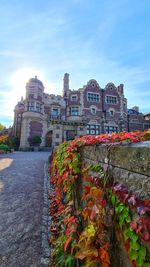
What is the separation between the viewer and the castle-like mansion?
27.9 metres

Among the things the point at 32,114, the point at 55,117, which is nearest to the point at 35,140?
the point at 32,114

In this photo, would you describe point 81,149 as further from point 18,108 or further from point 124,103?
point 124,103

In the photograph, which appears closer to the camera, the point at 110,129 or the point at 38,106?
the point at 38,106

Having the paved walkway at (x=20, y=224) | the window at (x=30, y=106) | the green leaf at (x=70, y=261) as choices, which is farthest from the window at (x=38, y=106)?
the green leaf at (x=70, y=261)

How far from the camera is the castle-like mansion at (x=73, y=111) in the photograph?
2788 centimetres

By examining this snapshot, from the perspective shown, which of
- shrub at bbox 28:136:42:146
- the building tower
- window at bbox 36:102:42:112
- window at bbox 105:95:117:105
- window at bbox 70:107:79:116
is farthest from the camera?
window at bbox 105:95:117:105

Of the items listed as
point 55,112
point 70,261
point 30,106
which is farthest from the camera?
point 55,112

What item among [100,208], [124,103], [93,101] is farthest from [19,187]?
[124,103]

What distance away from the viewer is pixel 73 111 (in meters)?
30.6

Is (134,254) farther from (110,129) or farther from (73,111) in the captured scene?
(110,129)

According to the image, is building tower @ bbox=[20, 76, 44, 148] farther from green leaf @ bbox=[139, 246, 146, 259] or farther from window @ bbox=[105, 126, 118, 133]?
green leaf @ bbox=[139, 246, 146, 259]

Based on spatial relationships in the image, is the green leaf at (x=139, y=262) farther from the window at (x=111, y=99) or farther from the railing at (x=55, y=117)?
the window at (x=111, y=99)

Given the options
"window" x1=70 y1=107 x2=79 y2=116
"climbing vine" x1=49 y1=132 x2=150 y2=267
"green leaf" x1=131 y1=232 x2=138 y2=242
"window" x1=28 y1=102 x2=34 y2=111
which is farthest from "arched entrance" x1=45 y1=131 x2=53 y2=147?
"green leaf" x1=131 y1=232 x2=138 y2=242

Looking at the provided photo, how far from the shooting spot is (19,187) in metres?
6.12
